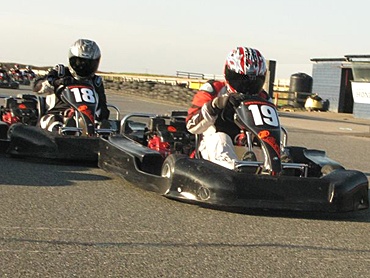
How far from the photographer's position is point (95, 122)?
844 centimetres

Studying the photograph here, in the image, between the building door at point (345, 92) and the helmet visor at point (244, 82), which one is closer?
the helmet visor at point (244, 82)

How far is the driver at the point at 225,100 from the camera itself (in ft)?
19.8

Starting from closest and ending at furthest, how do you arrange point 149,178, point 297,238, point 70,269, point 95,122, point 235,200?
point 70,269, point 297,238, point 235,200, point 149,178, point 95,122

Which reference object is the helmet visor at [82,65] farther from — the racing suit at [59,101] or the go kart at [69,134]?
the go kart at [69,134]

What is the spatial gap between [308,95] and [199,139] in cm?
2730

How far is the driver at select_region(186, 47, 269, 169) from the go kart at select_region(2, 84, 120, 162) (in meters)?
1.60

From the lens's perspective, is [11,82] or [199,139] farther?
[11,82]

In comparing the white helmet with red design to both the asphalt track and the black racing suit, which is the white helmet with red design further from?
the black racing suit

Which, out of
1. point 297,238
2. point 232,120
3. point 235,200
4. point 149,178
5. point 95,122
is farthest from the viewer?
point 95,122

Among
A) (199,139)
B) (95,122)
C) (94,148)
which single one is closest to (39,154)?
(94,148)

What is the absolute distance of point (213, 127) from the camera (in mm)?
6312

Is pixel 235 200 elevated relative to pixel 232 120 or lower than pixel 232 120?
lower

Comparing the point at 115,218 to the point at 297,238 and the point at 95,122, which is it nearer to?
the point at 297,238

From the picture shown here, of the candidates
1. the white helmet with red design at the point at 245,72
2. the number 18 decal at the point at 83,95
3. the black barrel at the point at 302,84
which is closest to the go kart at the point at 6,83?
the black barrel at the point at 302,84
